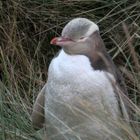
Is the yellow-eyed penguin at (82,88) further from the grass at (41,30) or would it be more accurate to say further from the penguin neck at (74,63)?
the grass at (41,30)

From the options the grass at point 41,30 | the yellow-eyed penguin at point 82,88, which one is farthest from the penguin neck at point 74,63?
the grass at point 41,30

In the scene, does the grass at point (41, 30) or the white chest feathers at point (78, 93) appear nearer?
the white chest feathers at point (78, 93)

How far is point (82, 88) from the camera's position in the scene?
2.68 meters

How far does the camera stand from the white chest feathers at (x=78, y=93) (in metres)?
2.67

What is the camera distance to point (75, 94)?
2.71 meters

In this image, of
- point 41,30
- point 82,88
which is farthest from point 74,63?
point 41,30

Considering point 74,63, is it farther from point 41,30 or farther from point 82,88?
point 41,30

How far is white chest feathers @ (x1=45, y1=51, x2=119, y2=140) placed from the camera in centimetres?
267

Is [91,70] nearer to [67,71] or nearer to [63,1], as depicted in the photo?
[67,71]

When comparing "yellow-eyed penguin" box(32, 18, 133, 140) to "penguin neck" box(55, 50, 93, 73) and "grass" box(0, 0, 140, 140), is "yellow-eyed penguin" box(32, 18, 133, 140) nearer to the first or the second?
"penguin neck" box(55, 50, 93, 73)

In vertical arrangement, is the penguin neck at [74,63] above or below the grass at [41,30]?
above

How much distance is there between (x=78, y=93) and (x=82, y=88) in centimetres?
3

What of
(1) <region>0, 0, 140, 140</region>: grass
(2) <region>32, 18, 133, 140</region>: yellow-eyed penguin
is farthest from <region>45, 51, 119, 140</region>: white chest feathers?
(1) <region>0, 0, 140, 140</region>: grass

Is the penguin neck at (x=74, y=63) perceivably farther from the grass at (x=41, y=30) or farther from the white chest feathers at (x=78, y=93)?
the grass at (x=41, y=30)
